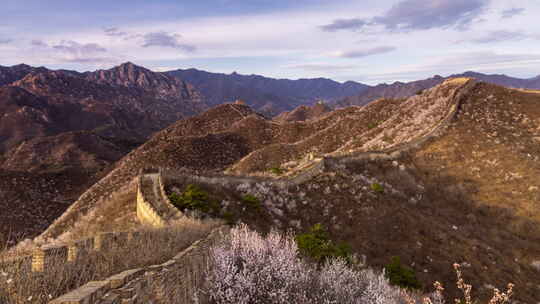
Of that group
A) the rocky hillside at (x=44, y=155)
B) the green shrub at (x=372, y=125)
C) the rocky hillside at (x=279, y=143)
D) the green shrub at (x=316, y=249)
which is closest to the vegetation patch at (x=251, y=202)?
the green shrub at (x=316, y=249)

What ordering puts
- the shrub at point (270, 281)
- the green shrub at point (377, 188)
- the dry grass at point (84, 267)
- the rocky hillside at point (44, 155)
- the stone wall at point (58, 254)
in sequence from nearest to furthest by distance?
the dry grass at point (84, 267) < the stone wall at point (58, 254) < the shrub at point (270, 281) < the green shrub at point (377, 188) < the rocky hillside at point (44, 155)

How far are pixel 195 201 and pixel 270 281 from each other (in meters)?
9.45

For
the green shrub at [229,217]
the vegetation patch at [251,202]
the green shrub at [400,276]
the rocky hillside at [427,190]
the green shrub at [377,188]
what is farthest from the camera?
the green shrub at [377,188]

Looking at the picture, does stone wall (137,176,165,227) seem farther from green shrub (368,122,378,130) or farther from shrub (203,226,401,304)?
green shrub (368,122,378,130)

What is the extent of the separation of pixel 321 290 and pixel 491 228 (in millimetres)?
21678

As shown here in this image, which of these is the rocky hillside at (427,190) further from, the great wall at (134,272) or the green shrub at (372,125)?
the great wall at (134,272)

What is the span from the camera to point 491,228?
24.4 m

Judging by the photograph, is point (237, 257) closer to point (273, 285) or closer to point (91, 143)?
point (273, 285)

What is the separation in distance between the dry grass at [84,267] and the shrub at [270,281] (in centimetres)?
97

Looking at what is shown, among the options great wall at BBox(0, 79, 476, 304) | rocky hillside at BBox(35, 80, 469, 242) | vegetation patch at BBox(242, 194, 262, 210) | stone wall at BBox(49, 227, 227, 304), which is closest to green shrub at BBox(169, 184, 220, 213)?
great wall at BBox(0, 79, 476, 304)

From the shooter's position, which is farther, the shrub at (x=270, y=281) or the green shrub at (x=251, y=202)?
the green shrub at (x=251, y=202)

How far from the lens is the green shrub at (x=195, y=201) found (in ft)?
51.1

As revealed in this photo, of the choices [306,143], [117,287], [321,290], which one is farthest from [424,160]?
[117,287]

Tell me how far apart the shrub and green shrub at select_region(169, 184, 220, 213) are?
728cm
